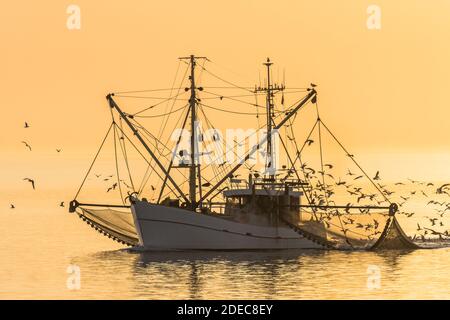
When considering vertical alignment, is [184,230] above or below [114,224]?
below

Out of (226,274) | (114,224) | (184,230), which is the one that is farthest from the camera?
(114,224)

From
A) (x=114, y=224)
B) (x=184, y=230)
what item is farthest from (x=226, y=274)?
(x=114, y=224)

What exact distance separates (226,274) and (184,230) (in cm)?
1379

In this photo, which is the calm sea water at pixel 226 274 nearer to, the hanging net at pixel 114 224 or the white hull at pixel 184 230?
the white hull at pixel 184 230

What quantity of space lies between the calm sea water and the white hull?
873 mm

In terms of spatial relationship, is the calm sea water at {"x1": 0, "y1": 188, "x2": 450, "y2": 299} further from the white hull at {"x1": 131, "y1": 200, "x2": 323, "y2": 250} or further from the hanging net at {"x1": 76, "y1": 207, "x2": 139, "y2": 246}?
the hanging net at {"x1": 76, "y1": 207, "x2": 139, "y2": 246}

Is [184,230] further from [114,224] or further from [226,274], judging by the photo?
[226,274]

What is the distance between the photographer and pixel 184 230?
10675 cm

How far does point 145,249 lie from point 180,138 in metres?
8.77

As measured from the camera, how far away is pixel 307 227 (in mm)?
111562

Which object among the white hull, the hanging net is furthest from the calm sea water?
the hanging net

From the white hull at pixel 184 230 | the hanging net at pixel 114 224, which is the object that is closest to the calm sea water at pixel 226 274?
the white hull at pixel 184 230
